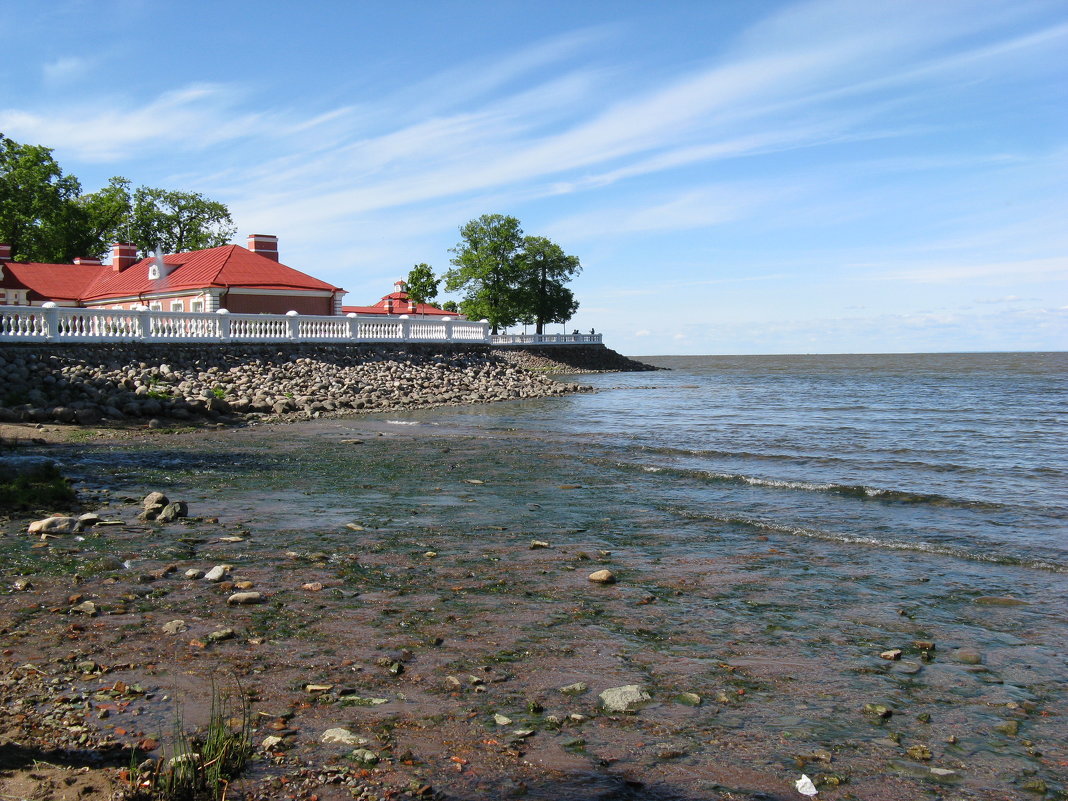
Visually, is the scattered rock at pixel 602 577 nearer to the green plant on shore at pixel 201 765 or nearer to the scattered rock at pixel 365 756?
the scattered rock at pixel 365 756

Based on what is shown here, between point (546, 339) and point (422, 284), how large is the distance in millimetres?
19139

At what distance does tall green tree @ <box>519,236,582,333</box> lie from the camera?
10012 centimetres

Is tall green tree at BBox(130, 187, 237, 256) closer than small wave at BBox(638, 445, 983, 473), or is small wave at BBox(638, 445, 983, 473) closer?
small wave at BBox(638, 445, 983, 473)

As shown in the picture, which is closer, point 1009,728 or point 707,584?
point 1009,728

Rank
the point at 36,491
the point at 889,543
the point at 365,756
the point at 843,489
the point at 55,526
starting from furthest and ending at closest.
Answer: the point at 843,489 < the point at 36,491 < the point at 889,543 < the point at 55,526 < the point at 365,756

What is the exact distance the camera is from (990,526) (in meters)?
12.3

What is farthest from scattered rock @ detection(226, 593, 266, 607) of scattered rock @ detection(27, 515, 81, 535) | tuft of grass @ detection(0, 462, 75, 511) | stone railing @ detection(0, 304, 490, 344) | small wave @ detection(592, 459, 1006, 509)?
stone railing @ detection(0, 304, 490, 344)

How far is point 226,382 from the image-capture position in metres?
32.5

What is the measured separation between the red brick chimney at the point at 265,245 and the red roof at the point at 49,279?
615 inches

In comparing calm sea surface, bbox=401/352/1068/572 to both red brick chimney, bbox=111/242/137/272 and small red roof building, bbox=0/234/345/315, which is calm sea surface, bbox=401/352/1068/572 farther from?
red brick chimney, bbox=111/242/137/272

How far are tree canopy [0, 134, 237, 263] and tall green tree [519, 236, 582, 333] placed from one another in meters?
34.8

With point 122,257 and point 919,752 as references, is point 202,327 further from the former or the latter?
point 919,752

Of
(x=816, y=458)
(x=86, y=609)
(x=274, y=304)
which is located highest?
(x=274, y=304)

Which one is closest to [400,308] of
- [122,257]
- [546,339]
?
[546,339]
